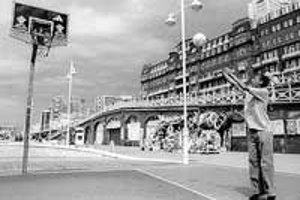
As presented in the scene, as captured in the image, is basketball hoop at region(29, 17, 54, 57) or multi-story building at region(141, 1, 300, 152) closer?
basketball hoop at region(29, 17, 54, 57)

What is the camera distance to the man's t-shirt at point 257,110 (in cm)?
625

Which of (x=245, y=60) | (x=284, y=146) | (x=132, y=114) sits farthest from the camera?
(x=245, y=60)

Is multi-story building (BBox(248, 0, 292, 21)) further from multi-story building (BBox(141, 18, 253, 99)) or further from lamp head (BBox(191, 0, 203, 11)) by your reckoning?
lamp head (BBox(191, 0, 203, 11))

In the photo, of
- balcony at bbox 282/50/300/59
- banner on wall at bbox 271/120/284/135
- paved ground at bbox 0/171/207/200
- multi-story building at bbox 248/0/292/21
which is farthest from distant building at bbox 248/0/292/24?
paved ground at bbox 0/171/207/200

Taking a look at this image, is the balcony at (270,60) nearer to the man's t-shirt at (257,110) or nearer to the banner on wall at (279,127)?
the banner on wall at (279,127)

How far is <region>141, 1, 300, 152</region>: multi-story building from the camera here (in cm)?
2930

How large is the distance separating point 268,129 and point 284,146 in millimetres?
24718

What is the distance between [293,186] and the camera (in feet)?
28.4

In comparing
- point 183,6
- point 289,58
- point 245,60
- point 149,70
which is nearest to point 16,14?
point 183,6

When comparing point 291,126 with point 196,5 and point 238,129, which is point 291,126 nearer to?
point 238,129

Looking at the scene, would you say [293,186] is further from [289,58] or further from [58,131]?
[58,131]

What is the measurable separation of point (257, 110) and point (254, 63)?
63711mm

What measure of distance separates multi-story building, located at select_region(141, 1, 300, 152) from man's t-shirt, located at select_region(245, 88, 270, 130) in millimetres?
23834

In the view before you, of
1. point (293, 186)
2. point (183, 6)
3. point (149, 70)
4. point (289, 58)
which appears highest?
point (149, 70)
